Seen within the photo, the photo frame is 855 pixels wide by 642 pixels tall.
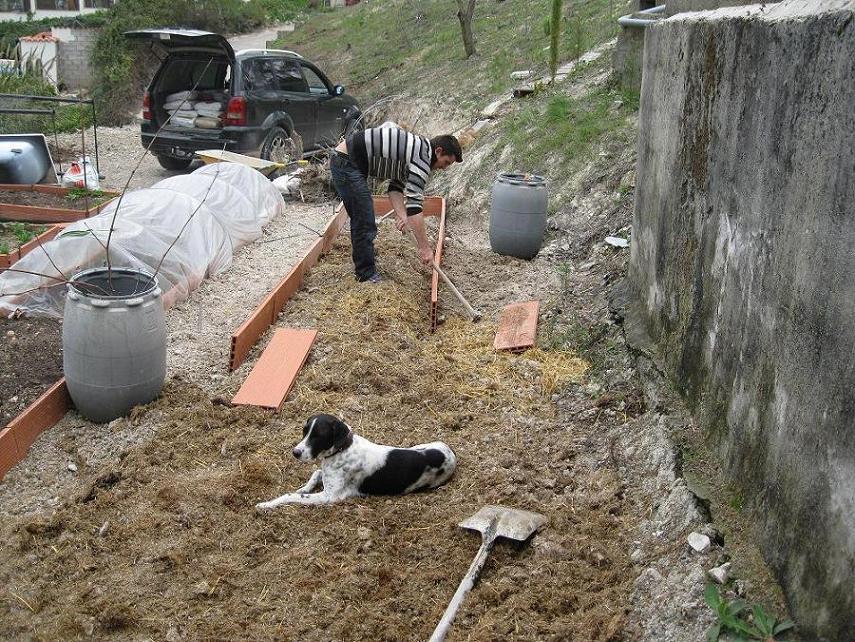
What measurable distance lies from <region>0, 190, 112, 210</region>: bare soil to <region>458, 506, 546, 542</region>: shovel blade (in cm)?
799

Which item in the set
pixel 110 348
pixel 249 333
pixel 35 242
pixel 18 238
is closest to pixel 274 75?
pixel 18 238

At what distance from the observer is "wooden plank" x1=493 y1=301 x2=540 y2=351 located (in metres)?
6.52

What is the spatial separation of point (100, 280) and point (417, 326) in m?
2.53

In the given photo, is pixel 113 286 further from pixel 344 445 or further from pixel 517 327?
pixel 517 327

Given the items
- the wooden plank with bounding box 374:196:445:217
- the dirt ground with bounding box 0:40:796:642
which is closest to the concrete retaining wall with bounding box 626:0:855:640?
the dirt ground with bounding box 0:40:796:642

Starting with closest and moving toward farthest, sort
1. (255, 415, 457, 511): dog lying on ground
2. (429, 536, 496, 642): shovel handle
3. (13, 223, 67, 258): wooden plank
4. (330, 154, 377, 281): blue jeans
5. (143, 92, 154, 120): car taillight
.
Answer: (429, 536, 496, 642): shovel handle < (255, 415, 457, 511): dog lying on ground < (330, 154, 377, 281): blue jeans < (13, 223, 67, 258): wooden plank < (143, 92, 154, 120): car taillight

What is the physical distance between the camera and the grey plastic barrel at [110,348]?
538 cm

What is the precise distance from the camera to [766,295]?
350 cm

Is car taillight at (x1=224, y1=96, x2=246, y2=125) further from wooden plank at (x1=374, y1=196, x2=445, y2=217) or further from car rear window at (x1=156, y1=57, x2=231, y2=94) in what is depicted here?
wooden plank at (x1=374, y1=196, x2=445, y2=217)

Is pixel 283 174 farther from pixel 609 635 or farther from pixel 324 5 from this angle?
pixel 324 5

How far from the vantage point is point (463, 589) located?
378cm

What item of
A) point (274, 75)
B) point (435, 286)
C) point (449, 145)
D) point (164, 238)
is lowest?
point (435, 286)

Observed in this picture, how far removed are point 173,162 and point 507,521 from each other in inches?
426

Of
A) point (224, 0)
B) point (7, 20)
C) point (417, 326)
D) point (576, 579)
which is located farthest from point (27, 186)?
point (7, 20)
